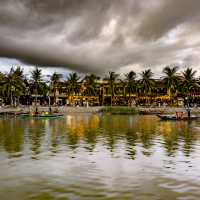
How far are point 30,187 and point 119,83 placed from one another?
379 feet

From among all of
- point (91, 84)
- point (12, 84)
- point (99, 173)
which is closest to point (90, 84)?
point (91, 84)

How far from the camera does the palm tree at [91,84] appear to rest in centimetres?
12471

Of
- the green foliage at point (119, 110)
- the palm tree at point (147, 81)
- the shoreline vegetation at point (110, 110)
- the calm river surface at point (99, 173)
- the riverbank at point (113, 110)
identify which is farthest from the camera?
the palm tree at point (147, 81)

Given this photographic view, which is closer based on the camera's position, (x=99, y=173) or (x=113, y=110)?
(x=99, y=173)

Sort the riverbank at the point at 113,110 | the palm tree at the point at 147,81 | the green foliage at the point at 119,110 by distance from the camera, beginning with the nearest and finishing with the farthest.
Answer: the riverbank at the point at 113,110 < the green foliage at the point at 119,110 < the palm tree at the point at 147,81

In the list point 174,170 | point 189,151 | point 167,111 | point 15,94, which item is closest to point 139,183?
point 174,170

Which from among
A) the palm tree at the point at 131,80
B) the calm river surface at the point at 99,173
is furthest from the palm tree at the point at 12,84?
the calm river surface at the point at 99,173

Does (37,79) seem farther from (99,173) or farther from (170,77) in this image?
(99,173)

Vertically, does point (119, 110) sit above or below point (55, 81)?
below

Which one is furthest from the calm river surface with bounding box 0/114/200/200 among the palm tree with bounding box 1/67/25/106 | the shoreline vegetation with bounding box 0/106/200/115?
the palm tree with bounding box 1/67/25/106

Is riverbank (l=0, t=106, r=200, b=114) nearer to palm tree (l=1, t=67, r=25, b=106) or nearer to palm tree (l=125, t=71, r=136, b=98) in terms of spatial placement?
palm tree (l=1, t=67, r=25, b=106)

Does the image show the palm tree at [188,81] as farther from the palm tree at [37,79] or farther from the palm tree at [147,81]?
the palm tree at [37,79]

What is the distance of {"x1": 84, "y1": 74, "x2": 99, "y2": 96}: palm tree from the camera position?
12471cm

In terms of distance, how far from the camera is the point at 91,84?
12494 centimetres
